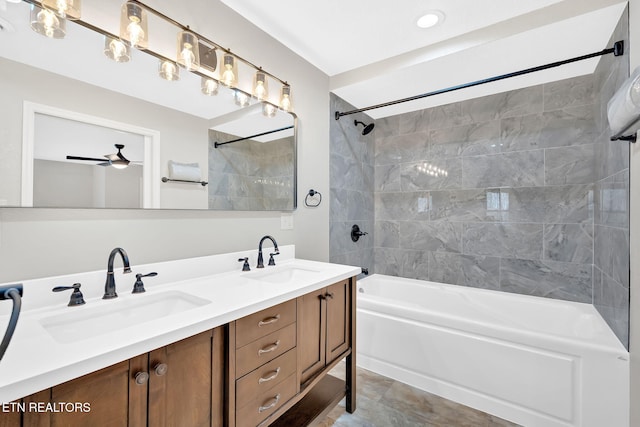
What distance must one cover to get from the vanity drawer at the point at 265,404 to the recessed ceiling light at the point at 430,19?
2218mm

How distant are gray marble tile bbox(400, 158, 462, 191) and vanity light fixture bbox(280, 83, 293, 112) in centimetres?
159

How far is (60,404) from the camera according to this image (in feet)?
2.26

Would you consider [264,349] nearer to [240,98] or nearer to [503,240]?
[240,98]

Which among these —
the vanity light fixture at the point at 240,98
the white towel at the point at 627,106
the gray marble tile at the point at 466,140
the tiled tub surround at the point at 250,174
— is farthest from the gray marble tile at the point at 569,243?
the vanity light fixture at the point at 240,98

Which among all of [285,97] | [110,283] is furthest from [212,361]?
[285,97]

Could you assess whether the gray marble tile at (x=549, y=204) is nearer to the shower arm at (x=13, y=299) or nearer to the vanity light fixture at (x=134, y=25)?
the vanity light fixture at (x=134, y=25)

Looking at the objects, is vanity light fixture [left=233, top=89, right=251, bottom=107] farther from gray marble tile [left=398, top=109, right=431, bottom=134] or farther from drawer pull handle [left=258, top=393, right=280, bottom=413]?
gray marble tile [left=398, top=109, right=431, bottom=134]

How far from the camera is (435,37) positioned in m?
2.05

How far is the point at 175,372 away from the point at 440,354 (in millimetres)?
1727

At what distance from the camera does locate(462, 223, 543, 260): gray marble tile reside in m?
2.48

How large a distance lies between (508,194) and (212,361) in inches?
106

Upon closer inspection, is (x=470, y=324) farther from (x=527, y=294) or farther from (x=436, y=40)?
(x=436, y=40)

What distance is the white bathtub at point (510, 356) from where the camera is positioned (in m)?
1.54

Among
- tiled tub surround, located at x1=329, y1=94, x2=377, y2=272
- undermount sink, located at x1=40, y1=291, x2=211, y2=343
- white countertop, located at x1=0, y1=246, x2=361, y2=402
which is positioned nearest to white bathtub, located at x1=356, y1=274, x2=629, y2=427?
tiled tub surround, located at x1=329, y1=94, x2=377, y2=272
